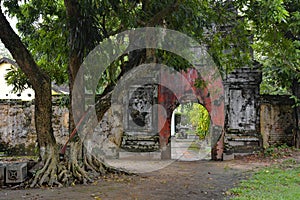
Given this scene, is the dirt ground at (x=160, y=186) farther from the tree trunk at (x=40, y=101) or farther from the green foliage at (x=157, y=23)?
the green foliage at (x=157, y=23)

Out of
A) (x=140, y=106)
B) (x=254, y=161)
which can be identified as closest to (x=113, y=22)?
(x=140, y=106)

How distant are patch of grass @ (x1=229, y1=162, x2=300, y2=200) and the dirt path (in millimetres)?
316

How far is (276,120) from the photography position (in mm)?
12602

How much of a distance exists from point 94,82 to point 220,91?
4371 millimetres

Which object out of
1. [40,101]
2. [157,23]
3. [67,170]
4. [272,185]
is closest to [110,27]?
[157,23]

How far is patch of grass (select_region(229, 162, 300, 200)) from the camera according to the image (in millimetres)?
5890

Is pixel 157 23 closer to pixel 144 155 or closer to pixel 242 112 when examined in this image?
pixel 242 112

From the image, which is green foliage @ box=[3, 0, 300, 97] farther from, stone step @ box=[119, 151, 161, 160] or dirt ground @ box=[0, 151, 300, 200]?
stone step @ box=[119, 151, 161, 160]

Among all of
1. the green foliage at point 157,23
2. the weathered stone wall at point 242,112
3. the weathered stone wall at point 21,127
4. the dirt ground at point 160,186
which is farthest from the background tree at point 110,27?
the weathered stone wall at point 21,127

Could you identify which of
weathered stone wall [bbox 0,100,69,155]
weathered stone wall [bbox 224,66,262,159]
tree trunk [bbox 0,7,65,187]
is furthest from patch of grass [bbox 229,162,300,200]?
weathered stone wall [bbox 0,100,69,155]

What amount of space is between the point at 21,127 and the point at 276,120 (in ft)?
29.9

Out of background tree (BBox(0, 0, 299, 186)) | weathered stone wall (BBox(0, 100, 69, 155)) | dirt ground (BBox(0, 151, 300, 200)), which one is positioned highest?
background tree (BBox(0, 0, 299, 186))

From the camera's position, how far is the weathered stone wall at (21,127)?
13242 millimetres

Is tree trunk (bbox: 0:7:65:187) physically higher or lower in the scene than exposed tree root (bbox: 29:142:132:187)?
higher
